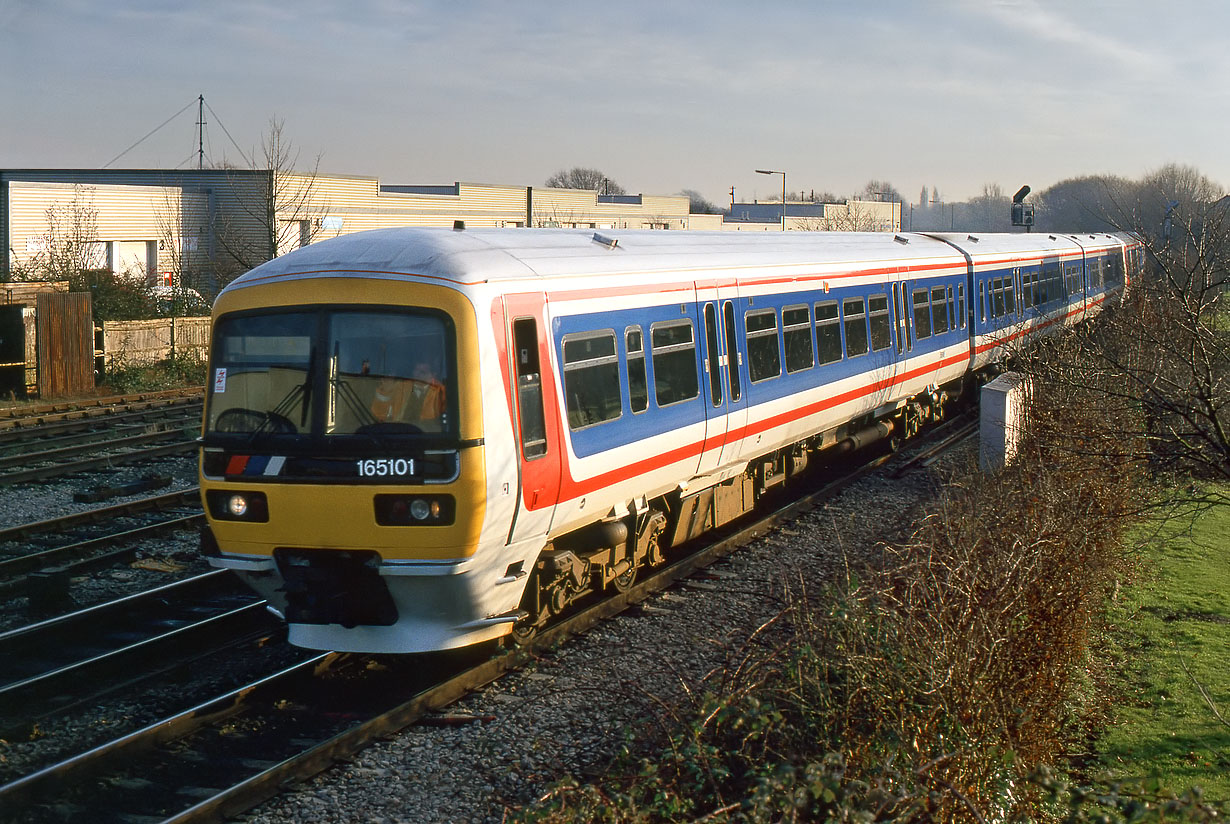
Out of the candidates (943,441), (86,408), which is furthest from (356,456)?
(86,408)

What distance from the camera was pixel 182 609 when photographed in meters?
9.30

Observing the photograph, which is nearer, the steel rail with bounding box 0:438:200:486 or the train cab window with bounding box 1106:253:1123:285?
the steel rail with bounding box 0:438:200:486

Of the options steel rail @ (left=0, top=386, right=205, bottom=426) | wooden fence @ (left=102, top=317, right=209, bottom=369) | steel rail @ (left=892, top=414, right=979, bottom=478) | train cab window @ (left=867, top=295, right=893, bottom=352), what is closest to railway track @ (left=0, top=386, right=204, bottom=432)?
steel rail @ (left=0, top=386, right=205, bottom=426)

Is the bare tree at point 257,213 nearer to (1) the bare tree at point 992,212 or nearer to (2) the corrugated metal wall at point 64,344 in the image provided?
(2) the corrugated metal wall at point 64,344

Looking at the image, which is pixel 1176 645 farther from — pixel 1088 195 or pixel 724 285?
pixel 1088 195

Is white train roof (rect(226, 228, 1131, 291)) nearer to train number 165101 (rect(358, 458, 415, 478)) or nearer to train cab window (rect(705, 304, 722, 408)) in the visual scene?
train cab window (rect(705, 304, 722, 408))

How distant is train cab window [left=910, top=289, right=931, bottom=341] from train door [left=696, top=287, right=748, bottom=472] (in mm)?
6664

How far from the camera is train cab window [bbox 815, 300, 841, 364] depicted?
1285cm

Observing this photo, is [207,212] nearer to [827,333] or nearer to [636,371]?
[827,333]

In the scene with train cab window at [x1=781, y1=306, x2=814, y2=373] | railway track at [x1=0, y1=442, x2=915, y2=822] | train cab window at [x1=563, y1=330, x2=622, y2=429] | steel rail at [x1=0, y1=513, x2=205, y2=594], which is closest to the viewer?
railway track at [x1=0, y1=442, x2=915, y2=822]

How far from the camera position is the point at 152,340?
26.1 m

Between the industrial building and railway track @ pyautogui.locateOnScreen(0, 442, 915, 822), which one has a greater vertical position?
the industrial building

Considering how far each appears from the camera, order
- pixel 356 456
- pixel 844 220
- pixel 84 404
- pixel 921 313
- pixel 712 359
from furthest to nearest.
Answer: pixel 844 220
pixel 84 404
pixel 921 313
pixel 712 359
pixel 356 456

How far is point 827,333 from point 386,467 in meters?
7.39
